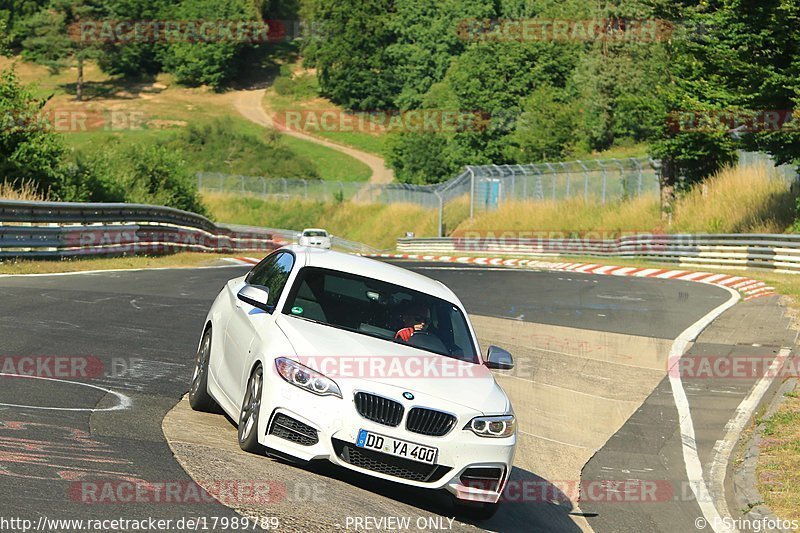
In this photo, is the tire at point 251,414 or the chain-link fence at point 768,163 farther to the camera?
the chain-link fence at point 768,163

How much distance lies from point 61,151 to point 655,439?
76.6ft

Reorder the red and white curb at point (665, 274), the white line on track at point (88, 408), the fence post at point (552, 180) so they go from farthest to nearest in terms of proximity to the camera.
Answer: the fence post at point (552, 180) → the red and white curb at point (665, 274) → the white line on track at point (88, 408)

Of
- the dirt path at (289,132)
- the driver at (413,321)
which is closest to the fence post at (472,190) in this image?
the dirt path at (289,132)

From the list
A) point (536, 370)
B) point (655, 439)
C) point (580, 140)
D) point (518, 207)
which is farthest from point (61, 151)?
point (580, 140)

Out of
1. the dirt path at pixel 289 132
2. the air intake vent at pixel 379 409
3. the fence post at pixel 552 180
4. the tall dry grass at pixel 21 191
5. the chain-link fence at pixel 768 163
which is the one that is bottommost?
the dirt path at pixel 289 132

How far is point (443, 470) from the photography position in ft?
25.8

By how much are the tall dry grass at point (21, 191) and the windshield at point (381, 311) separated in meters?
20.5

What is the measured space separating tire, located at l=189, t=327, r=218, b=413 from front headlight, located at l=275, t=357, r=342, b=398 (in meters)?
2.01

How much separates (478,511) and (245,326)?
7.91 ft

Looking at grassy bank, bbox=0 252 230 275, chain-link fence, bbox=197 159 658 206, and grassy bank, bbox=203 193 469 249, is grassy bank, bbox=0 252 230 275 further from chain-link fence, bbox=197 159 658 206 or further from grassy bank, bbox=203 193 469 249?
grassy bank, bbox=203 193 469 249

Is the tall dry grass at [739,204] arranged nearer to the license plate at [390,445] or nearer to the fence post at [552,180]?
the fence post at [552,180]

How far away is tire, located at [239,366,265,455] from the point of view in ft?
26.6

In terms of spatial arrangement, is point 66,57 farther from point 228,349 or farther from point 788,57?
point 228,349

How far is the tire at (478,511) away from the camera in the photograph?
27.0ft
